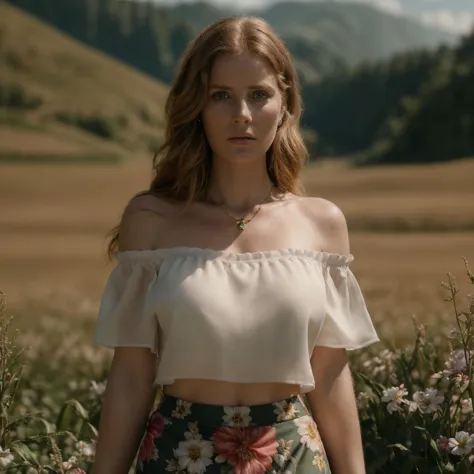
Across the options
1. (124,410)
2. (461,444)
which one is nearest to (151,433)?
(124,410)

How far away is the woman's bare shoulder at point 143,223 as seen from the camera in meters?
2.54

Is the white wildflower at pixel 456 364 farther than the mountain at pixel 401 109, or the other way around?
the mountain at pixel 401 109

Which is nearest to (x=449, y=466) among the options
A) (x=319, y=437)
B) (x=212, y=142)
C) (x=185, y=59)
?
(x=319, y=437)

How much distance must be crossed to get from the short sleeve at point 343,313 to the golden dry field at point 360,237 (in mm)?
3959

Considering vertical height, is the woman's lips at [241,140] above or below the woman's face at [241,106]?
below

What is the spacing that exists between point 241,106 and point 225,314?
55cm

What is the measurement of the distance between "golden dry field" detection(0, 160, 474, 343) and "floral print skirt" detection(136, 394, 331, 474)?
420 centimetres

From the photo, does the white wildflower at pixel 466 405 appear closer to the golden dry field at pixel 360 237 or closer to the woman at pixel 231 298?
Answer: the woman at pixel 231 298

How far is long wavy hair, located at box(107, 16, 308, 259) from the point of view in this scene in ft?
8.55

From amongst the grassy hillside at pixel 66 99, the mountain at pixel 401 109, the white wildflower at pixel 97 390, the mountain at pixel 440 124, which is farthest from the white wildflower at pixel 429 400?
the grassy hillside at pixel 66 99

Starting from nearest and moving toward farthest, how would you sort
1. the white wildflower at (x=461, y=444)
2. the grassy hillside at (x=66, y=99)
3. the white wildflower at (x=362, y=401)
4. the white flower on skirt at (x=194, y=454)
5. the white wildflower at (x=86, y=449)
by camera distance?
the white flower on skirt at (x=194, y=454) → the white wildflower at (x=461, y=444) → the white wildflower at (x=86, y=449) → the white wildflower at (x=362, y=401) → the grassy hillside at (x=66, y=99)

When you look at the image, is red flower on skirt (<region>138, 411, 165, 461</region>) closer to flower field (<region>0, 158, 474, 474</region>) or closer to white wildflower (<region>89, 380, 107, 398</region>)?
flower field (<region>0, 158, 474, 474</region>)

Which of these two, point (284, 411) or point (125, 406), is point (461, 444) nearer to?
point (284, 411)

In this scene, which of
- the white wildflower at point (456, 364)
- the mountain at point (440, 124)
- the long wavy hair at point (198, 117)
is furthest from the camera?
the mountain at point (440, 124)
